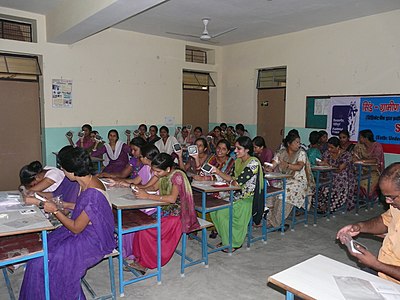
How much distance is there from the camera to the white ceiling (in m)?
5.14

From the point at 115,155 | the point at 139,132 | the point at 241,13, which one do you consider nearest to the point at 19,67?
the point at 115,155

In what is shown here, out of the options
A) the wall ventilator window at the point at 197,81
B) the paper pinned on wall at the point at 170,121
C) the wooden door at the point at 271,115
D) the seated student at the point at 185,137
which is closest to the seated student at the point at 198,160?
the seated student at the point at 185,137

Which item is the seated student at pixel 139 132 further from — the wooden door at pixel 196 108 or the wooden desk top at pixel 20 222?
the wooden desk top at pixel 20 222

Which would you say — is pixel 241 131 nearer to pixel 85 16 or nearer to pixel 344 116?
pixel 344 116

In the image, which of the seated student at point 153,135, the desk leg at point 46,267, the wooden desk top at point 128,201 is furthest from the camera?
the seated student at point 153,135

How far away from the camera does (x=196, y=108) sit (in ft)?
28.6

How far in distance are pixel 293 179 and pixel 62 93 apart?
4.59 m

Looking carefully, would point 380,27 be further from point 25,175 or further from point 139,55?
point 25,175

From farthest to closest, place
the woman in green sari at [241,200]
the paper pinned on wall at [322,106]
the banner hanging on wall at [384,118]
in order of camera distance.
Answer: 1. the paper pinned on wall at [322,106]
2. the banner hanging on wall at [384,118]
3. the woman in green sari at [241,200]

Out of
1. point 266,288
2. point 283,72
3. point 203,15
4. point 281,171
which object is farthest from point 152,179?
point 283,72

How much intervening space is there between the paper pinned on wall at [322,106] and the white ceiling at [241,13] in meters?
1.46

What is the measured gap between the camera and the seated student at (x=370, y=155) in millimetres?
5445

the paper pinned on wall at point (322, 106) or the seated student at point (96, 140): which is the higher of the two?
the paper pinned on wall at point (322, 106)

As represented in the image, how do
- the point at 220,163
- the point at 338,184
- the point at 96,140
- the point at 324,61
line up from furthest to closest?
the point at 324,61
the point at 96,140
the point at 338,184
the point at 220,163
